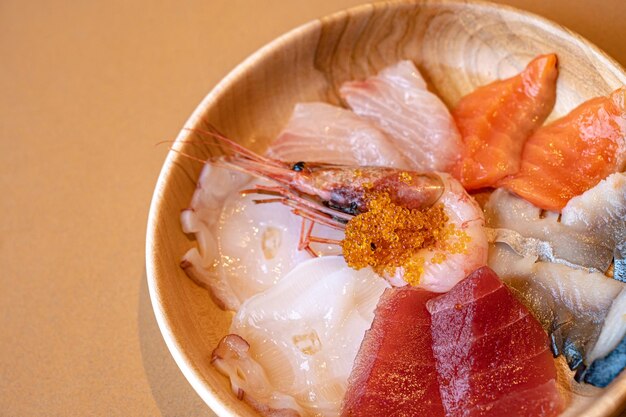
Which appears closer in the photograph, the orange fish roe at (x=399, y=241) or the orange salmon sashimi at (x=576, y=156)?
the orange fish roe at (x=399, y=241)

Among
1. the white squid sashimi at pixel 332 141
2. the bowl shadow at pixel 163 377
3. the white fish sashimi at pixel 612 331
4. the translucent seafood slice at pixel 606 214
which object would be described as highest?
the white squid sashimi at pixel 332 141

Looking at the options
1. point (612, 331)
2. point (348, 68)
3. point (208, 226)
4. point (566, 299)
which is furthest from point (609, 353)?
point (348, 68)

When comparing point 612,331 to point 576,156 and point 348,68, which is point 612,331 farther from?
point 348,68

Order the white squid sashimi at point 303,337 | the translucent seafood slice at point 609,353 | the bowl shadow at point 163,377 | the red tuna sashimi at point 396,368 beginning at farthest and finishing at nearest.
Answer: the bowl shadow at point 163,377 < the white squid sashimi at point 303,337 < the red tuna sashimi at point 396,368 < the translucent seafood slice at point 609,353

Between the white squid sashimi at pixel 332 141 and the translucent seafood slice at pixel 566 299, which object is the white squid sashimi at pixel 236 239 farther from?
the translucent seafood slice at pixel 566 299

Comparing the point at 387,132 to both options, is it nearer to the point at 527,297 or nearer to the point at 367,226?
the point at 367,226

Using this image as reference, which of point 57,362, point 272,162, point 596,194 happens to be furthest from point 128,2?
point 596,194

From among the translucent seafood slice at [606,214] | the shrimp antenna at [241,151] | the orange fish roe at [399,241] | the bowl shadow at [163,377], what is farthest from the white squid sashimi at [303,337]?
the translucent seafood slice at [606,214]
